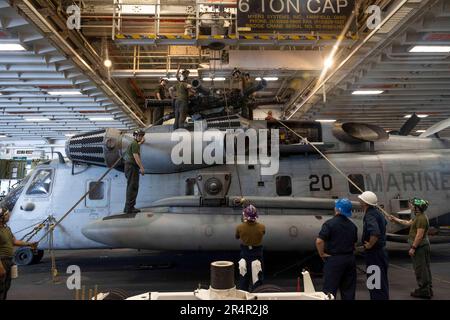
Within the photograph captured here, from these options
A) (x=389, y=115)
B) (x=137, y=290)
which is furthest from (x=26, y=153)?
(x=389, y=115)

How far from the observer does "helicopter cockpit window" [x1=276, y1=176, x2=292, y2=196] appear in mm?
7684

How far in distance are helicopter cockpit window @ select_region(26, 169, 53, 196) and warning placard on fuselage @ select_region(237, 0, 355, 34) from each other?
5.99 meters

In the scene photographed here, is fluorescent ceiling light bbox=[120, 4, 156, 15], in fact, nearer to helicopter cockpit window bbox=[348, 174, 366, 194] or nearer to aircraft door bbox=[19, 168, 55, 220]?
aircraft door bbox=[19, 168, 55, 220]

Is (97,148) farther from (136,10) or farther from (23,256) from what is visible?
(136,10)

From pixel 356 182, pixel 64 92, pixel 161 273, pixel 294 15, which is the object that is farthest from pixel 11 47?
pixel 356 182

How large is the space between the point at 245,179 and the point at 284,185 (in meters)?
0.93

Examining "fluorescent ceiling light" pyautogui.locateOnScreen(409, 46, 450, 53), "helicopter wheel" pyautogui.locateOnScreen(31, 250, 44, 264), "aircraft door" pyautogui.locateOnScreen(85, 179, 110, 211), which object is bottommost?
"helicopter wheel" pyautogui.locateOnScreen(31, 250, 44, 264)

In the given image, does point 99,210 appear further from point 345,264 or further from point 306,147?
point 345,264

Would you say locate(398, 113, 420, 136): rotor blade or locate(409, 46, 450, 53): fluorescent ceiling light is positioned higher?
locate(409, 46, 450, 53): fluorescent ceiling light

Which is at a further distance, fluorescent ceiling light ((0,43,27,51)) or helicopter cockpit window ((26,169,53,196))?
fluorescent ceiling light ((0,43,27,51))

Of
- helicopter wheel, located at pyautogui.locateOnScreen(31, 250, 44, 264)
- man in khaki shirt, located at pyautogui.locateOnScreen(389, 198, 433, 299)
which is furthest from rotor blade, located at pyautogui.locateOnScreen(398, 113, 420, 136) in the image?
helicopter wheel, located at pyautogui.locateOnScreen(31, 250, 44, 264)

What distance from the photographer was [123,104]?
1388 cm

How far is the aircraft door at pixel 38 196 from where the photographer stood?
7.82m

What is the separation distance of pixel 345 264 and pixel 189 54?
34.6 ft
